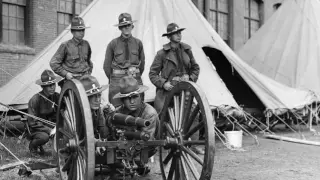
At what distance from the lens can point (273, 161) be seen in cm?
610

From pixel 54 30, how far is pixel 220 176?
7.98 meters

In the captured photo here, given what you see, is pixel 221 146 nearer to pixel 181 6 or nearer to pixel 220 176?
pixel 220 176

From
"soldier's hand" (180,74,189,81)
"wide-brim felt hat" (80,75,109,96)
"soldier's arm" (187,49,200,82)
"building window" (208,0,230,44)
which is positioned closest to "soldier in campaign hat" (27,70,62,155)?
"soldier's hand" (180,74,189,81)

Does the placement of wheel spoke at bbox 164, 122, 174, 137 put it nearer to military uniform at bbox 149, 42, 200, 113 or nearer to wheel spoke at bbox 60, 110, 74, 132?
wheel spoke at bbox 60, 110, 74, 132

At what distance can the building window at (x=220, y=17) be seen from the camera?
17186 millimetres

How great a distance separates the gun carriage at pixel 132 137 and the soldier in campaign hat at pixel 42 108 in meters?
1.92

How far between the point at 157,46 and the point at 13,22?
503 cm

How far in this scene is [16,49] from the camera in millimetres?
10844

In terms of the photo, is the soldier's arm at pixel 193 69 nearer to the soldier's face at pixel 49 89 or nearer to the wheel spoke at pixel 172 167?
the soldier's face at pixel 49 89

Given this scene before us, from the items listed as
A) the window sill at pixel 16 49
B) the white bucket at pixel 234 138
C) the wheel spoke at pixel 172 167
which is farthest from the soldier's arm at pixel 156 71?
the window sill at pixel 16 49

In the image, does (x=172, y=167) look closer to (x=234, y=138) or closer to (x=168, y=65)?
Answer: (x=168, y=65)

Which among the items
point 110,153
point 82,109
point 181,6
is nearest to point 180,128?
point 110,153

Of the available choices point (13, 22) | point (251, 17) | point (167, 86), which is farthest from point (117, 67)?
point (251, 17)

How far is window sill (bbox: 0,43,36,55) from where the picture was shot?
34.7 feet
